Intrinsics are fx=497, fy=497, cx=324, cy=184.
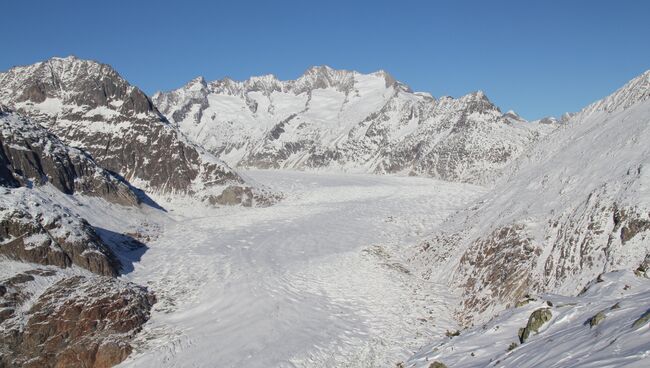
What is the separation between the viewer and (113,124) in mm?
71188

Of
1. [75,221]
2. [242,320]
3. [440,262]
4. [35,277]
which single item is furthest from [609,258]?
[75,221]

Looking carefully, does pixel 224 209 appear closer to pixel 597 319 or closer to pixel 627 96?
pixel 627 96

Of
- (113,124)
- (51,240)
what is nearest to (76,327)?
(51,240)

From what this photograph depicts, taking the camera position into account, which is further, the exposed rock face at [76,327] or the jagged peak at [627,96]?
the jagged peak at [627,96]

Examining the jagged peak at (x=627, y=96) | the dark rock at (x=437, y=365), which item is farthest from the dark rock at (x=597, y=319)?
the jagged peak at (x=627, y=96)

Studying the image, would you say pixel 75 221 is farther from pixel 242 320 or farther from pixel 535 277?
pixel 535 277

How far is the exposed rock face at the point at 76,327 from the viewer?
20.5 meters

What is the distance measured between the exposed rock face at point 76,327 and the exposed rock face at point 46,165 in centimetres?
1745

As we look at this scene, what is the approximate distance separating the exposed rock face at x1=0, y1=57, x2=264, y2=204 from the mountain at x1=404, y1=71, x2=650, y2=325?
37441 millimetres

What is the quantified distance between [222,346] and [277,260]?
41.1 ft

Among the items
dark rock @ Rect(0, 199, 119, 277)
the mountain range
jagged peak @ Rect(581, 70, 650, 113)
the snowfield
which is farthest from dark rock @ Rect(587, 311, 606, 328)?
jagged peak @ Rect(581, 70, 650, 113)

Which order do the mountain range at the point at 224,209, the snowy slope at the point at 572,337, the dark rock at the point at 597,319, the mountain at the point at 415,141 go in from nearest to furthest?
the snowy slope at the point at 572,337 < the dark rock at the point at 597,319 < the mountain range at the point at 224,209 < the mountain at the point at 415,141

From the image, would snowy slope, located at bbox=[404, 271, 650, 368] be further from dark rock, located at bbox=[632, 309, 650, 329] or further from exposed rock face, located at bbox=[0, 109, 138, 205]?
exposed rock face, located at bbox=[0, 109, 138, 205]

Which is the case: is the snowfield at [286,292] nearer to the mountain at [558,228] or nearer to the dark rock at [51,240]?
the dark rock at [51,240]
